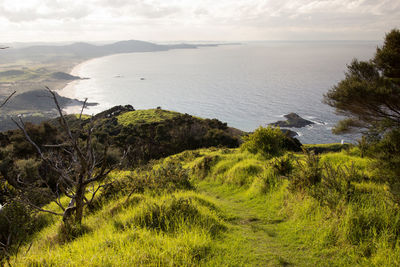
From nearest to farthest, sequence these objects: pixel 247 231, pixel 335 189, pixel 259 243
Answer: pixel 259 243, pixel 247 231, pixel 335 189

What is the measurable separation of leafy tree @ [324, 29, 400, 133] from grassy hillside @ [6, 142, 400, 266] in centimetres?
308

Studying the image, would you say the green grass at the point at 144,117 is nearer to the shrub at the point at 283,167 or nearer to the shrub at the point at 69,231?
the shrub at the point at 283,167

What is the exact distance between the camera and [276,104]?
10338 cm

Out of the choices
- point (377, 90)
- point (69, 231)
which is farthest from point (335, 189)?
point (69, 231)

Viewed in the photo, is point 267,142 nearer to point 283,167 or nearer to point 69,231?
point 283,167

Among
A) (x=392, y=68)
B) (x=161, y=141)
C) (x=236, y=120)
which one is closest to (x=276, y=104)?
(x=236, y=120)

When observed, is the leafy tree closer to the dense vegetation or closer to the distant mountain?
the dense vegetation

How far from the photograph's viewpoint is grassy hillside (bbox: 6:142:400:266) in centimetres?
379

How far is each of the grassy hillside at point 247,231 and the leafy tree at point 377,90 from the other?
308cm

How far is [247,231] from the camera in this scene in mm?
5242

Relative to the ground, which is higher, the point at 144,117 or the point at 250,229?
the point at 250,229

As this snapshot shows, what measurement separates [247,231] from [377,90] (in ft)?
22.3

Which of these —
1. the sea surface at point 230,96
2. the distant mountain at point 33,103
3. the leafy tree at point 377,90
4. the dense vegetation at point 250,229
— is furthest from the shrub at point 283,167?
the distant mountain at point 33,103

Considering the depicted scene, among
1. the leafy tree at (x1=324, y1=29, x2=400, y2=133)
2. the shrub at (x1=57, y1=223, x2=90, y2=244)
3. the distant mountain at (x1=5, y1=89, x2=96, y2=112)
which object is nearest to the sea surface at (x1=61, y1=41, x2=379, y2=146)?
the distant mountain at (x1=5, y1=89, x2=96, y2=112)
